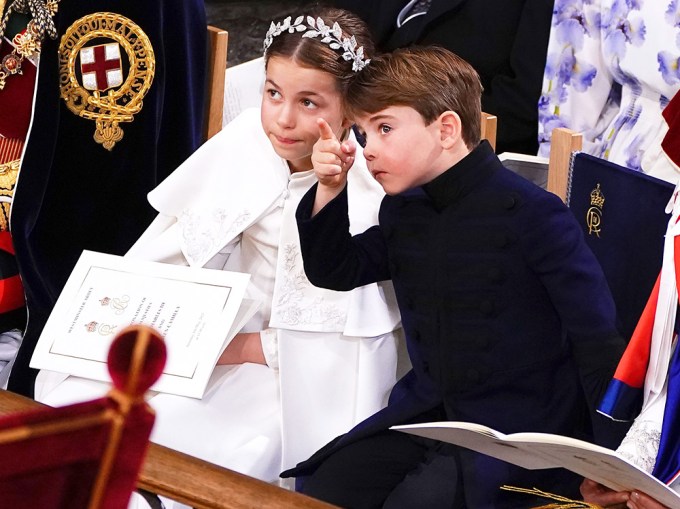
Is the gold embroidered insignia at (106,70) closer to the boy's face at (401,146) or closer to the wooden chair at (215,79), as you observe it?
the wooden chair at (215,79)

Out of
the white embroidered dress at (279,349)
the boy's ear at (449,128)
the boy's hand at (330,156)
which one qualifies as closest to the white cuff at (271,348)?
the white embroidered dress at (279,349)

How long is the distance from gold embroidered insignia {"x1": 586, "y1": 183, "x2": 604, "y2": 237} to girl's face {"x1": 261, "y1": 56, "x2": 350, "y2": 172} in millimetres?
489

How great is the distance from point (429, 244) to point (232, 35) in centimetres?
228

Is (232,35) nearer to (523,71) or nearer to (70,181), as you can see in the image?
(523,71)

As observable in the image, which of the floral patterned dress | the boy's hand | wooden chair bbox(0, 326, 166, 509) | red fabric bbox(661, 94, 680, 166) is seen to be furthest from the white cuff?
wooden chair bbox(0, 326, 166, 509)

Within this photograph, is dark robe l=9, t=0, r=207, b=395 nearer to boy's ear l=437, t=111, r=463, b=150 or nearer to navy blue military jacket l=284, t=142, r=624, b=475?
navy blue military jacket l=284, t=142, r=624, b=475

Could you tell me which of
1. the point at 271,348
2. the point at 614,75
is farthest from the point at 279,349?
the point at 614,75

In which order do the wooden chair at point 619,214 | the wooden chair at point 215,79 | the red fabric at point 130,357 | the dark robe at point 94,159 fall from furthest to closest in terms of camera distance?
the wooden chair at point 215,79
the dark robe at point 94,159
the wooden chair at point 619,214
the red fabric at point 130,357

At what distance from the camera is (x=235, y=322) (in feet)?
6.34

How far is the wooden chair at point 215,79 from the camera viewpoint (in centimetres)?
245

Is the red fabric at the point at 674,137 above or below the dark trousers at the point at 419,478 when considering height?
A: above

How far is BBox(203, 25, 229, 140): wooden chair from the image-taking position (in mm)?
2451

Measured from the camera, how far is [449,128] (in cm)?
171

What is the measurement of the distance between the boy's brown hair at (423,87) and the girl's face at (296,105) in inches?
4.0
